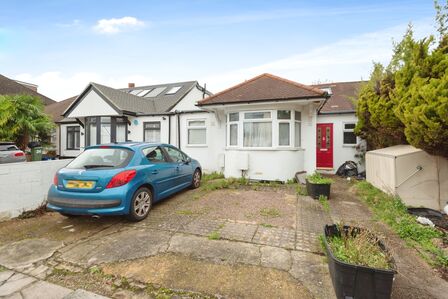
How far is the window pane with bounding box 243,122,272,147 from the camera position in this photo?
813 centimetres

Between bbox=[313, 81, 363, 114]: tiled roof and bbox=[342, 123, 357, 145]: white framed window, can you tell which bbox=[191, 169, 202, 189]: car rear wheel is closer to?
bbox=[313, 81, 363, 114]: tiled roof

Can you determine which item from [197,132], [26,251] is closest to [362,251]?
[26,251]

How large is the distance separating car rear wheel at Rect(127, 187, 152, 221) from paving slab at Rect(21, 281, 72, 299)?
1.75 m

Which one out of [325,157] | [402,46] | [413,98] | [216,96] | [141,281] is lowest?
[141,281]

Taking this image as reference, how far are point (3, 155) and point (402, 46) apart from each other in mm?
16166

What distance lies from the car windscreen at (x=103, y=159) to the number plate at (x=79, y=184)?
1.07 ft

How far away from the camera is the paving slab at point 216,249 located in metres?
3.01

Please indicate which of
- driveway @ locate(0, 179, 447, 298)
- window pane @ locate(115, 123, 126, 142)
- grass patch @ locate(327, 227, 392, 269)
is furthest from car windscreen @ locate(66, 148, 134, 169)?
window pane @ locate(115, 123, 126, 142)

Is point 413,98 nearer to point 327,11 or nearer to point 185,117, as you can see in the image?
point 327,11

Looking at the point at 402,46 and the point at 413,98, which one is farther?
the point at 402,46

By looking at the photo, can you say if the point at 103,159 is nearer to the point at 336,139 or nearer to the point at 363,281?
the point at 363,281

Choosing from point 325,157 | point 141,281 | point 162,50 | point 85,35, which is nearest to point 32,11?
point 85,35

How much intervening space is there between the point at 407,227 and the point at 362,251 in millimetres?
2527

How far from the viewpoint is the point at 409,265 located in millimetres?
2906
